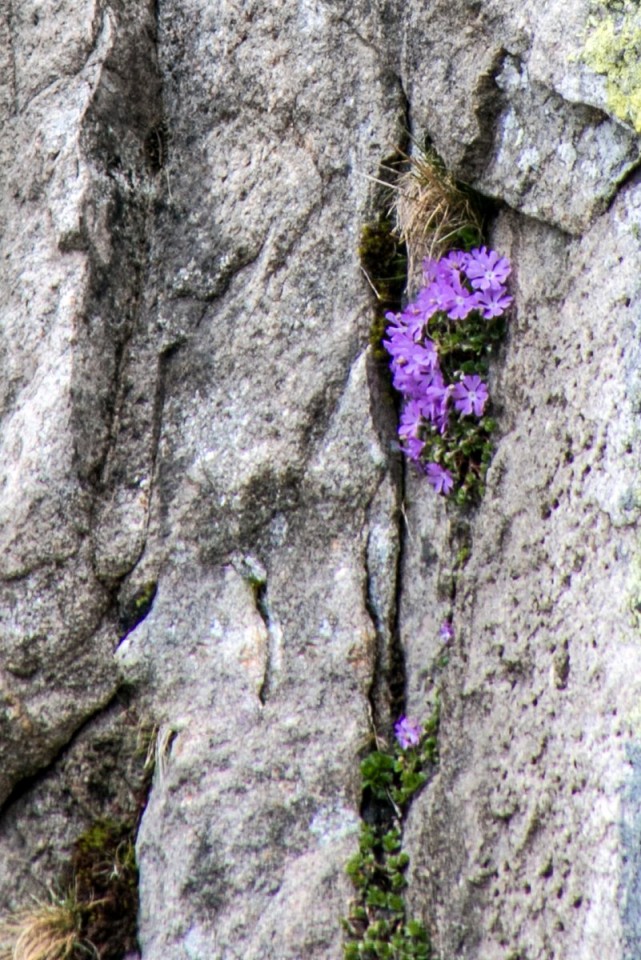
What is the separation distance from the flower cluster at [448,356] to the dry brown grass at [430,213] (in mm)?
92

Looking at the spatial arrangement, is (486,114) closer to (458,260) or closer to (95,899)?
(458,260)

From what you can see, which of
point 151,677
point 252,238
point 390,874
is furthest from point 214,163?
point 390,874

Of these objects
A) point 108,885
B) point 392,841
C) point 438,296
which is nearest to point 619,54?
point 438,296

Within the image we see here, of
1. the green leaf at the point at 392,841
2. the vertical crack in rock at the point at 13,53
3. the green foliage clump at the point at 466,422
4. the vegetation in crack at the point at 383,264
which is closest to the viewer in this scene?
the green leaf at the point at 392,841

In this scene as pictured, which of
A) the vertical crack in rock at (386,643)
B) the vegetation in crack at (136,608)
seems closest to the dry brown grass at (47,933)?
the vegetation in crack at (136,608)

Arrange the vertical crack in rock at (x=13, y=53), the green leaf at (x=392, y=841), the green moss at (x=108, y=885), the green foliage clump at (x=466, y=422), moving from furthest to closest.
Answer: the vertical crack in rock at (x=13, y=53) → the green moss at (x=108, y=885) → the green foliage clump at (x=466, y=422) → the green leaf at (x=392, y=841)

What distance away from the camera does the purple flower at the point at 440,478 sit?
451cm

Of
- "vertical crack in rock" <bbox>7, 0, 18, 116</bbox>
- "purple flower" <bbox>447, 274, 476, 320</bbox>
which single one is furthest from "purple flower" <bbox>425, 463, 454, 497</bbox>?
"vertical crack in rock" <bbox>7, 0, 18, 116</bbox>

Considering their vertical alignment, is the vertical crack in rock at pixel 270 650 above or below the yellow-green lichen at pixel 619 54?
below

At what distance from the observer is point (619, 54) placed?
12.2 ft

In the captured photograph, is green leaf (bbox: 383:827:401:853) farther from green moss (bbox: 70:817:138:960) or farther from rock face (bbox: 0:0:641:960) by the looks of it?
green moss (bbox: 70:817:138:960)

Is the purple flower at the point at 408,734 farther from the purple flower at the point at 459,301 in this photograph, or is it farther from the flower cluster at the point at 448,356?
the purple flower at the point at 459,301

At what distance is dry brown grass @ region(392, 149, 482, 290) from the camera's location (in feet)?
15.3

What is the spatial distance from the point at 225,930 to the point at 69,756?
1173 millimetres
